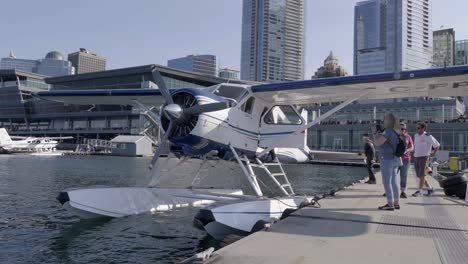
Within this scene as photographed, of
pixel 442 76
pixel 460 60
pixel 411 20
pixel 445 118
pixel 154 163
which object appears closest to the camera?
pixel 442 76

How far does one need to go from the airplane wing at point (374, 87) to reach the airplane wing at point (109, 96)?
354 centimetres

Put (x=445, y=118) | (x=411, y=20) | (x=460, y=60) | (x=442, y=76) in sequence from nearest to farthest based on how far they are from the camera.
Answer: (x=442, y=76) → (x=445, y=118) → (x=411, y=20) → (x=460, y=60)

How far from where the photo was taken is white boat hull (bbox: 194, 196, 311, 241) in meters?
7.48

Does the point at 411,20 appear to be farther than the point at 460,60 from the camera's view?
No

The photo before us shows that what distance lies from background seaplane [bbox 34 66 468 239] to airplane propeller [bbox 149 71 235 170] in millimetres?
21

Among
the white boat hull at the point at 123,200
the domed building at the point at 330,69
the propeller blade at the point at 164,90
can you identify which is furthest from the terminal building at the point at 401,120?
the domed building at the point at 330,69

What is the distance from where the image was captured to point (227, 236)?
7.59 metres

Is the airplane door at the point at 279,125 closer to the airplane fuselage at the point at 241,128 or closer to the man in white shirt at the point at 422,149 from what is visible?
the airplane fuselage at the point at 241,128

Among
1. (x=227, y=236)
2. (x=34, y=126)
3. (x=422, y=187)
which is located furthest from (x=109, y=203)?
(x=34, y=126)

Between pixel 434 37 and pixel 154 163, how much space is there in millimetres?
212859

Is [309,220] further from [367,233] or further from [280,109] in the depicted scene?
[280,109]

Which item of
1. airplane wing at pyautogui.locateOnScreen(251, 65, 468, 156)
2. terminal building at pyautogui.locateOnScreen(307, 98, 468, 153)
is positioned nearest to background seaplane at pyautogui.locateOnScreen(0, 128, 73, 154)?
terminal building at pyautogui.locateOnScreen(307, 98, 468, 153)

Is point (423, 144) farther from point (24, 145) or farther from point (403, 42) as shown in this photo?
point (403, 42)

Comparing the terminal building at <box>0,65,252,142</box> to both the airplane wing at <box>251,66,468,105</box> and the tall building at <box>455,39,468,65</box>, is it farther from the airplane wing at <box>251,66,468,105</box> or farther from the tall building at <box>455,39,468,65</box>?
the tall building at <box>455,39,468,65</box>
